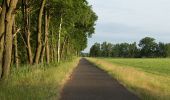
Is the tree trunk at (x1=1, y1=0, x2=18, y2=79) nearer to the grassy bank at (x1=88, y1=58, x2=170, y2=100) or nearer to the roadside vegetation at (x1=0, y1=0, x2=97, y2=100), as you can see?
the roadside vegetation at (x1=0, y1=0, x2=97, y2=100)

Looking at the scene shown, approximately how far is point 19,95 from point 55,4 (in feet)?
80.6

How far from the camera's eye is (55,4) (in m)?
37.9

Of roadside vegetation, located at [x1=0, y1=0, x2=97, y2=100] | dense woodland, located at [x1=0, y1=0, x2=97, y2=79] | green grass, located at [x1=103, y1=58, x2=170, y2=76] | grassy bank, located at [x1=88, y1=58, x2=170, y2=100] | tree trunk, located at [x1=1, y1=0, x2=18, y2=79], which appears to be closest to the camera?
roadside vegetation, located at [x1=0, y1=0, x2=97, y2=100]

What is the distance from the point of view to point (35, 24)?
48625 millimetres

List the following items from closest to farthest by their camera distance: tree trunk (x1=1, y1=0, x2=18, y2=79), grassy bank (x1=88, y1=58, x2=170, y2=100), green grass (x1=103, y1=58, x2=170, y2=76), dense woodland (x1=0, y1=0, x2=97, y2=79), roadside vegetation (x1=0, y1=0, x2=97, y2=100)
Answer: roadside vegetation (x1=0, y1=0, x2=97, y2=100) → grassy bank (x1=88, y1=58, x2=170, y2=100) → tree trunk (x1=1, y1=0, x2=18, y2=79) → dense woodland (x1=0, y1=0, x2=97, y2=79) → green grass (x1=103, y1=58, x2=170, y2=76)

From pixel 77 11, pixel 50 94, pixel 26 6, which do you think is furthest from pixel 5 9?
pixel 77 11

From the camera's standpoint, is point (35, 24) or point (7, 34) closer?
point (7, 34)

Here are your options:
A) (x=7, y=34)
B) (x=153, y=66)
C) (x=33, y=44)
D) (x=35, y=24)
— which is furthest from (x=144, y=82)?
(x=153, y=66)

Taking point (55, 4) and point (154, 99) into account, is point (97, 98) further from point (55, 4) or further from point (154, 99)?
point (55, 4)

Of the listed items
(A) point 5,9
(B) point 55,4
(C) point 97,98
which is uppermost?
(B) point 55,4

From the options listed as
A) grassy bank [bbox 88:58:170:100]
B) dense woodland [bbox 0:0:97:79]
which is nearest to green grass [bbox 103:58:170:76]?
grassy bank [bbox 88:58:170:100]

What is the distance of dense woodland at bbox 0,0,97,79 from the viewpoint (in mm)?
19984

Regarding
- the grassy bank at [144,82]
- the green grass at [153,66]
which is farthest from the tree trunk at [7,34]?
the green grass at [153,66]

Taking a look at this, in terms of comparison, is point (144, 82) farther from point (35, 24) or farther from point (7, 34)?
point (35, 24)
